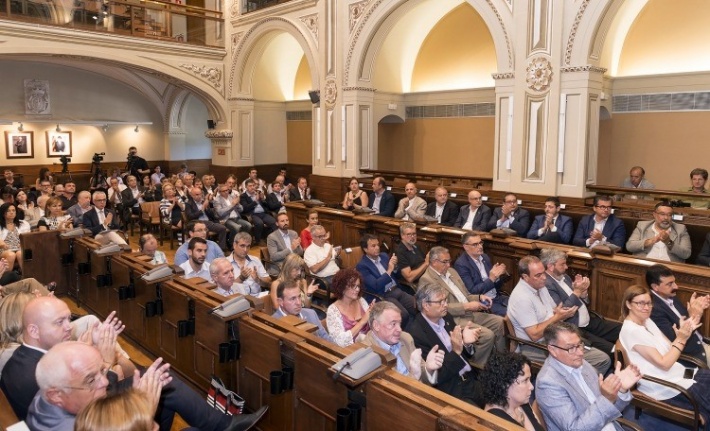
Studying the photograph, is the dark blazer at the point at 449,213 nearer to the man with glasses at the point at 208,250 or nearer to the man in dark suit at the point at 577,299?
the man in dark suit at the point at 577,299

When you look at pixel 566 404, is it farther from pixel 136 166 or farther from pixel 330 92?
pixel 136 166

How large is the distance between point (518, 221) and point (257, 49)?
7.98 metres

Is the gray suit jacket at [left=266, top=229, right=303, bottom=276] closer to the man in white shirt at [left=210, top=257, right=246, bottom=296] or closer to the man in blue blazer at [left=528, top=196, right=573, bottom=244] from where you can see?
the man in white shirt at [left=210, top=257, right=246, bottom=296]

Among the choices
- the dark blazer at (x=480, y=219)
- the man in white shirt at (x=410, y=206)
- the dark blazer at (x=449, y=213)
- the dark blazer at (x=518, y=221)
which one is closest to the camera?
the dark blazer at (x=518, y=221)

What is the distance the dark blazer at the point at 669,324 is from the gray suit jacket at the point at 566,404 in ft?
3.76

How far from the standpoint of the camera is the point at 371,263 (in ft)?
15.9

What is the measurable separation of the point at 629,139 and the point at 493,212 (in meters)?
3.38

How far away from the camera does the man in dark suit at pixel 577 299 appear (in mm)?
3982

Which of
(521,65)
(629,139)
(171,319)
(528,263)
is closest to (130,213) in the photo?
(171,319)

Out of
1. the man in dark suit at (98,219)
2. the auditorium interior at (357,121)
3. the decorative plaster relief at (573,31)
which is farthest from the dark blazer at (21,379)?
the decorative plaster relief at (573,31)

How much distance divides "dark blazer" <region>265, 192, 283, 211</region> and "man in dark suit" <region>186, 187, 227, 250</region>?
1150mm

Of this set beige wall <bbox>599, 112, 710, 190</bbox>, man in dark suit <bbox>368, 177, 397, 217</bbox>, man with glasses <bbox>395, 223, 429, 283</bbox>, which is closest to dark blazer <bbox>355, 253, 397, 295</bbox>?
man with glasses <bbox>395, 223, 429, 283</bbox>

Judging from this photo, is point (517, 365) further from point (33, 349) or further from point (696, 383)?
point (33, 349)

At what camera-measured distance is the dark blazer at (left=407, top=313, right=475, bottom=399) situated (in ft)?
10.1
